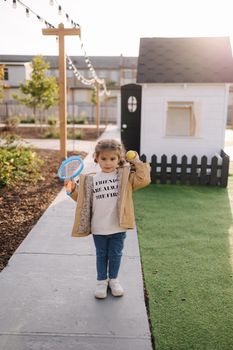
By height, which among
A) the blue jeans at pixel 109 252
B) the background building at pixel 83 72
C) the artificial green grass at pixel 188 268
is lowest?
the artificial green grass at pixel 188 268

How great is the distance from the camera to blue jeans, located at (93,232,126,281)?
344 centimetres

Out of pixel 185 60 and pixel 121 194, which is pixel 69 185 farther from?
pixel 185 60

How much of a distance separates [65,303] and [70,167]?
1.42 meters

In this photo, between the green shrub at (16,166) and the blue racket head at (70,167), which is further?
the green shrub at (16,166)

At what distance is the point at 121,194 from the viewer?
3297 mm

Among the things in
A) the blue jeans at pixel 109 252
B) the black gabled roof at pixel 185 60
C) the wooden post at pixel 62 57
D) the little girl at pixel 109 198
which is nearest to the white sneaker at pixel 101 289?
the blue jeans at pixel 109 252

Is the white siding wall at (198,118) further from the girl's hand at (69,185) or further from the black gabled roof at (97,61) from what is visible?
the black gabled roof at (97,61)

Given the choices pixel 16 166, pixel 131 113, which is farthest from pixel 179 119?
pixel 16 166

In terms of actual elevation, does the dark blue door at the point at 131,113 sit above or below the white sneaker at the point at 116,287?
above

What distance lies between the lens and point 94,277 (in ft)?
13.0

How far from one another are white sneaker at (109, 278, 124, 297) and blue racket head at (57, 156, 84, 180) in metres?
1.24

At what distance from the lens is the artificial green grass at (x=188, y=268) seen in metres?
3.03

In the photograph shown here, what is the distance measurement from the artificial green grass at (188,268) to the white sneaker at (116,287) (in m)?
0.33

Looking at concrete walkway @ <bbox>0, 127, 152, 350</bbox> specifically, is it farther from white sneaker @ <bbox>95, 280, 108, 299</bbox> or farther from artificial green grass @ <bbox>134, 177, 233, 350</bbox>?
artificial green grass @ <bbox>134, 177, 233, 350</bbox>
